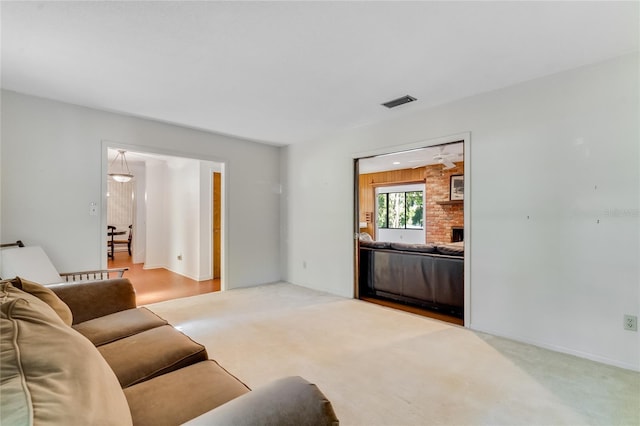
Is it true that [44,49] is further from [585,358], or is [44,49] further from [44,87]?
[585,358]

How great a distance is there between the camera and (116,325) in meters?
1.91

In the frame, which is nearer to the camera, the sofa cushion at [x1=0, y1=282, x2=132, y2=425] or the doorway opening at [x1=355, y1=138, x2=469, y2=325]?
the sofa cushion at [x1=0, y1=282, x2=132, y2=425]

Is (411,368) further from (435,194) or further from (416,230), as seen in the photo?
(416,230)

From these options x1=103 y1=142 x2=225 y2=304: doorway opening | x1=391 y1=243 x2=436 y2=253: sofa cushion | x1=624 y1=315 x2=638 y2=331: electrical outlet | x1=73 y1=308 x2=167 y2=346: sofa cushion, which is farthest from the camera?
x1=103 y1=142 x2=225 y2=304: doorway opening

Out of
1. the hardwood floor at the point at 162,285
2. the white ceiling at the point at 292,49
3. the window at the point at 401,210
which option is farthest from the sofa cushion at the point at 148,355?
the window at the point at 401,210

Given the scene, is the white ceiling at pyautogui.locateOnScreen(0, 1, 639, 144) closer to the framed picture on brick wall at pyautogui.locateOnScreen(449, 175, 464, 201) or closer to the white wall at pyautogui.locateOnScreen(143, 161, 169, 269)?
the white wall at pyautogui.locateOnScreen(143, 161, 169, 269)

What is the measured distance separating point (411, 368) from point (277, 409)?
1781 millimetres

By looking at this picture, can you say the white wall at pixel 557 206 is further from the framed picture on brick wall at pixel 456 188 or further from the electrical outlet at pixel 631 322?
the framed picture on brick wall at pixel 456 188

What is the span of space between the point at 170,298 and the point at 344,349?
2.83m

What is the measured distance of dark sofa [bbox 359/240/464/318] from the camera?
3607mm

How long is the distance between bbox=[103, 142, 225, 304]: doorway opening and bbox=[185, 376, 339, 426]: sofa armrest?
3874 millimetres

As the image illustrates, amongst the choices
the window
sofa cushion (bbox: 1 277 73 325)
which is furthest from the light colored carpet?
the window

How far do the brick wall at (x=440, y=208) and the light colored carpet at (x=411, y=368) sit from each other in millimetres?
4644

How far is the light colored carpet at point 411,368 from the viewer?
179cm
